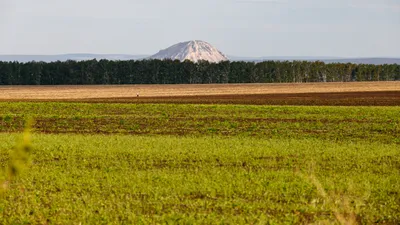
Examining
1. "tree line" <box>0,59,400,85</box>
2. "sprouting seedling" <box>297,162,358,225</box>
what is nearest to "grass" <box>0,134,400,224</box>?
"sprouting seedling" <box>297,162,358,225</box>

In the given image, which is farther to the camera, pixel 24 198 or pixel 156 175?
pixel 156 175

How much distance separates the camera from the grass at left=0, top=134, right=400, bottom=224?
12.8 m

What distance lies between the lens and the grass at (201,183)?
1283cm

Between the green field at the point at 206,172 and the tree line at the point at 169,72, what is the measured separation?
90.3m

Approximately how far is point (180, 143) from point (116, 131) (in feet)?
22.5

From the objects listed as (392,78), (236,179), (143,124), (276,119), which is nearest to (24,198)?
(236,179)

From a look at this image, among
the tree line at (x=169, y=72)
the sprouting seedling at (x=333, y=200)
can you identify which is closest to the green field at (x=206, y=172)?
the sprouting seedling at (x=333, y=200)

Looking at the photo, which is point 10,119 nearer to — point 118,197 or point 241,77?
point 118,197

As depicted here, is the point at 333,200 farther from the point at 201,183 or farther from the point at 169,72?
the point at 169,72

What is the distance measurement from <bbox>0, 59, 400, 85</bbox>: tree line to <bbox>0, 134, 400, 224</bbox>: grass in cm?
10229

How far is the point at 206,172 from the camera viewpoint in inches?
715

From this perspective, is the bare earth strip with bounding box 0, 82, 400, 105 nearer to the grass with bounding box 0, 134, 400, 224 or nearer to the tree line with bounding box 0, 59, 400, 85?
the grass with bounding box 0, 134, 400, 224

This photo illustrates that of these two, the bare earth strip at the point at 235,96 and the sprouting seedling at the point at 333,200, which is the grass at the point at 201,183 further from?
the bare earth strip at the point at 235,96

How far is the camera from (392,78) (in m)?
145
